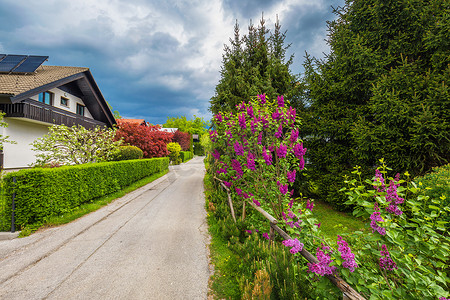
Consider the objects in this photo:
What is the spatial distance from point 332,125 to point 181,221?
22.6ft

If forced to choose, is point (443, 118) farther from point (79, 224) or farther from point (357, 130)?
point (79, 224)

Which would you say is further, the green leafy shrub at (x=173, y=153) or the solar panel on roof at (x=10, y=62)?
the green leafy shrub at (x=173, y=153)

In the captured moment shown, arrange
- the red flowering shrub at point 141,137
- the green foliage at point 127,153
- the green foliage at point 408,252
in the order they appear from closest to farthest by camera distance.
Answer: the green foliage at point 408,252, the green foliage at point 127,153, the red flowering shrub at point 141,137

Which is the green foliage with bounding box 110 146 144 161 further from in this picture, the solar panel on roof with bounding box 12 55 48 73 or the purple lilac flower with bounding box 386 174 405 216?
the purple lilac flower with bounding box 386 174 405 216

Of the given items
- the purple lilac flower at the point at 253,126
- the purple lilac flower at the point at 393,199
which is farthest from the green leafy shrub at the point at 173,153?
the purple lilac flower at the point at 393,199

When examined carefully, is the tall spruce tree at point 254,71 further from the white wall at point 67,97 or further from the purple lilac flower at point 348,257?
the white wall at point 67,97

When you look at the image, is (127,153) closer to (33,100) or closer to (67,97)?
(33,100)

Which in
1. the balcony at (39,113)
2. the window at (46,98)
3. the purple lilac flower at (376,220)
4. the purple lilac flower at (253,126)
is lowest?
the purple lilac flower at (376,220)

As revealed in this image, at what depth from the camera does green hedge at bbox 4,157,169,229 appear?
5.03 meters

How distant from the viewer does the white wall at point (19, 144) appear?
1032 centimetres

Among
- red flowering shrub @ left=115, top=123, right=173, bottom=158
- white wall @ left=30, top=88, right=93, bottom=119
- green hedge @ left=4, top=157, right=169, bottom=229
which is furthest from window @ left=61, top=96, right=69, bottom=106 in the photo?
green hedge @ left=4, top=157, right=169, bottom=229

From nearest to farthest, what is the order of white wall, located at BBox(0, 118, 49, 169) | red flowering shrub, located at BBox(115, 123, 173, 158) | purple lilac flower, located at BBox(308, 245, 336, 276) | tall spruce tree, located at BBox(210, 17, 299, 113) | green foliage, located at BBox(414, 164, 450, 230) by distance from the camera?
purple lilac flower, located at BBox(308, 245, 336, 276) < green foliage, located at BBox(414, 164, 450, 230) < tall spruce tree, located at BBox(210, 17, 299, 113) < white wall, located at BBox(0, 118, 49, 169) < red flowering shrub, located at BBox(115, 123, 173, 158)

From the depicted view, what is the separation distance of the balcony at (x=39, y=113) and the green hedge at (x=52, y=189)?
22.3 ft

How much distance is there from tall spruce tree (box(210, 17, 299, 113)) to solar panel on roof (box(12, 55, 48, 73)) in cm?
1304
